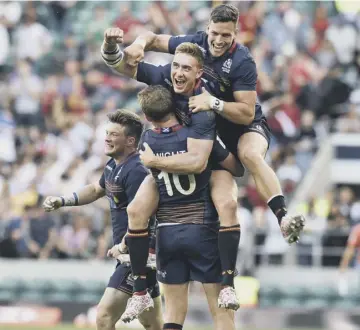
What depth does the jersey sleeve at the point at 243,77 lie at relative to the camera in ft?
33.9

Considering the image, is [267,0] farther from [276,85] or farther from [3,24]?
[3,24]

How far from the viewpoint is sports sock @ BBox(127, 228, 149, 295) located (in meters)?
10.3

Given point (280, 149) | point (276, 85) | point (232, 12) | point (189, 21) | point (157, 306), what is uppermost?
point (189, 21)

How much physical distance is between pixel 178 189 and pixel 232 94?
979 mm

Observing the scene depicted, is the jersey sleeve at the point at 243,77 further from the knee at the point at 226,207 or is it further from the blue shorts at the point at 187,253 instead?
the blue shorts at the point at 187,253

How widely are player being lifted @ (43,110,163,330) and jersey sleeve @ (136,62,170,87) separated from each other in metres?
0.79

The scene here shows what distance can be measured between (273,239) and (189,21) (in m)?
5.46

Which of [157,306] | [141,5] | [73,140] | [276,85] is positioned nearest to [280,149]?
[276,85]

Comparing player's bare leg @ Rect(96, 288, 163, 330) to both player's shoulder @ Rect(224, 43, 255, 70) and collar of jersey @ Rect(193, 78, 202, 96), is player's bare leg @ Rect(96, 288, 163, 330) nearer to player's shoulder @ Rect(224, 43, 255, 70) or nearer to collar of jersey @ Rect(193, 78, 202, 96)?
collar of jersey @ Rect(193, 78, 202, 96)

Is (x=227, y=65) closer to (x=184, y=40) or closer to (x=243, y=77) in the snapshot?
(x=243, y=77)

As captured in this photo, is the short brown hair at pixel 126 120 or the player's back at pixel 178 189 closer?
the player's back at pixel 178 189

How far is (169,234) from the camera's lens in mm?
10281

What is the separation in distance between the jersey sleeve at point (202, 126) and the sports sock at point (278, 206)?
2.57 feet

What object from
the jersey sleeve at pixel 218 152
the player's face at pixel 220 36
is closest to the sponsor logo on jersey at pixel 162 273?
the jersey sleeve at pixel 218 152
